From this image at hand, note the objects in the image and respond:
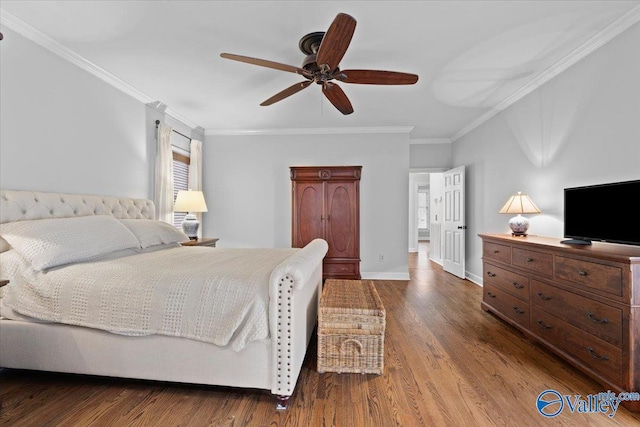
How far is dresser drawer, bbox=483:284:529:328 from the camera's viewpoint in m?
2.63

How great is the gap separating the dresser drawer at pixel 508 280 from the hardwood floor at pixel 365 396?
1.41 ft

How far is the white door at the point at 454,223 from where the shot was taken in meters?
4.94

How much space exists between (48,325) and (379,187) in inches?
167

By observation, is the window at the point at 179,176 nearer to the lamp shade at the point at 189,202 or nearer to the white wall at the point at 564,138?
the lamp shade at the point at 189,202

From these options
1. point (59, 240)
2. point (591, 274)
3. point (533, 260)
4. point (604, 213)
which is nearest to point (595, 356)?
point (591, 274)

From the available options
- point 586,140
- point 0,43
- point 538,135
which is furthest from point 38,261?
point 538,135

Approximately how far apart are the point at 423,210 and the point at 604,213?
8859mm

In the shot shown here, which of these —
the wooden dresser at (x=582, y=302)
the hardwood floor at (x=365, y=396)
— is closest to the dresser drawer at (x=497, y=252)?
the wooden dresser at (x=582, y=302)

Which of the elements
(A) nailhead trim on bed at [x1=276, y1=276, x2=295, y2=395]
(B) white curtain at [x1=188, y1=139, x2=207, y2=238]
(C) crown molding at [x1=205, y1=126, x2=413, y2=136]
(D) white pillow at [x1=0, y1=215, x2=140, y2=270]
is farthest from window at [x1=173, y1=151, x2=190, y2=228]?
(A) nailhead trim on bed at [x1=276, y1=276, x2=295, y2=395]

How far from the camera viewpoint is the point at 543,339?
92.8 inches

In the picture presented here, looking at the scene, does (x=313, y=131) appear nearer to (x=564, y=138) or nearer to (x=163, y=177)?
(x=163, y=177)

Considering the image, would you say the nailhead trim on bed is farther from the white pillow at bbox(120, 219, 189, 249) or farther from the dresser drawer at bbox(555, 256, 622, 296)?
the dresser drawer at bbox(555, 256, 622, 296)

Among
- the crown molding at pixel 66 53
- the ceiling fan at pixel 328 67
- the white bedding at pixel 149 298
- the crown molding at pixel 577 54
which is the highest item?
the crown molding at pixel 577 54

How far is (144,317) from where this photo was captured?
1684mm
